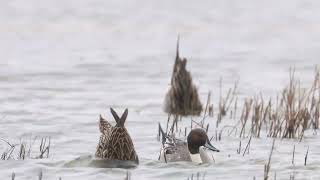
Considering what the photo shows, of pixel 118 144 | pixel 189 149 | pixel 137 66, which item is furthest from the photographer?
pixel 137 66

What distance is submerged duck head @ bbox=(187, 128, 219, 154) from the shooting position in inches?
399

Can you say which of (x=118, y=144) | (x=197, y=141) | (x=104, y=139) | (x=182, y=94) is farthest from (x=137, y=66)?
(x=118, y=144)

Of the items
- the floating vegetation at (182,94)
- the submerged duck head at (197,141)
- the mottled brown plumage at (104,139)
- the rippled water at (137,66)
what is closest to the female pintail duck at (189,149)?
the submerged duck head at (197,141)

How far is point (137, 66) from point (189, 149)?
7075 mm

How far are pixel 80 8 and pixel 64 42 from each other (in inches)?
94.7

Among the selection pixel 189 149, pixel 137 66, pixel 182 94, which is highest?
pixel 137 66

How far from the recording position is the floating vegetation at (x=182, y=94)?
13062 millimetres

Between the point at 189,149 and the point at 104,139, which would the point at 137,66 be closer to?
the point at 189,149

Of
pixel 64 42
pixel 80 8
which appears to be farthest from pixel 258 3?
pixel 64 42

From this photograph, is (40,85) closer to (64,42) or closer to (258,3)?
(64,42)

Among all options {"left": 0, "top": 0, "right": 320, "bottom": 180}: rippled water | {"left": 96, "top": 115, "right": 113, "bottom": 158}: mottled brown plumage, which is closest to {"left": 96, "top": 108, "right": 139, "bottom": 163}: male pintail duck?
{"left": 96, "top": 115, "right": 113, "bottom": 158}: mottled brown plumage

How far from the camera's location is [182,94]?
13.1 m

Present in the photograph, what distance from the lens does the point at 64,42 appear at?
62.6ft

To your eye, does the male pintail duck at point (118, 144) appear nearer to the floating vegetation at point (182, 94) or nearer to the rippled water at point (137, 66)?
the rippled water at point (137, 66)
